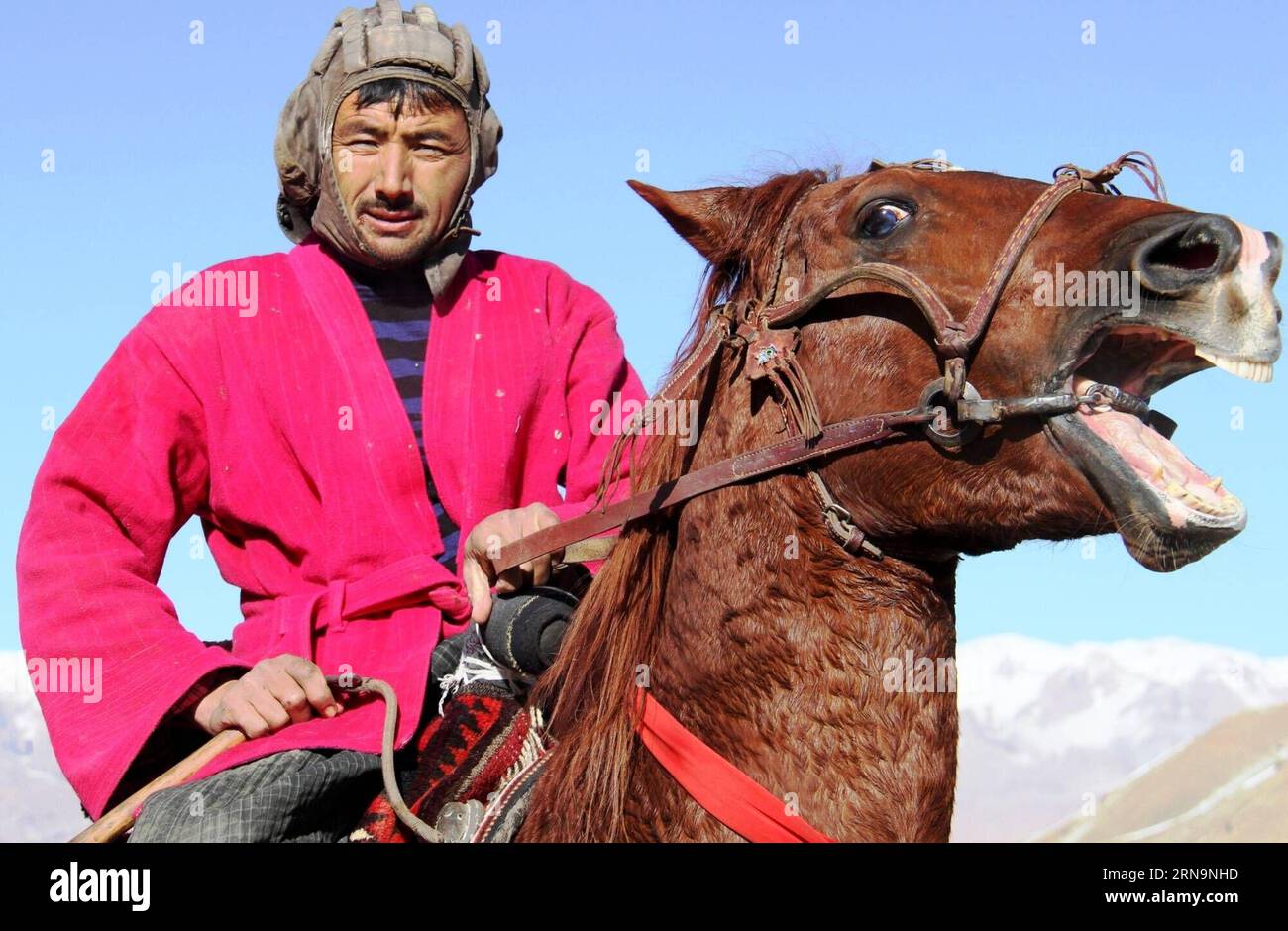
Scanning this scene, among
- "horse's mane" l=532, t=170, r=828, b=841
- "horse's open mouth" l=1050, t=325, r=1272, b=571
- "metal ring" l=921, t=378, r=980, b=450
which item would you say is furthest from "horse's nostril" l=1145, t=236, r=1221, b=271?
"horse's mane" l=532, t=170, r=828, b=841

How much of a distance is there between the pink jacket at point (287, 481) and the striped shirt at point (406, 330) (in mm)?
46

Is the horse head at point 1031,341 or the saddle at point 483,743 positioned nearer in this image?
the horse head at point 1031,341

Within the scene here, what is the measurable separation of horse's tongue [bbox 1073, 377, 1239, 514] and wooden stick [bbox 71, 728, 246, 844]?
81.6 inches

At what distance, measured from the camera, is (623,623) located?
346 cm

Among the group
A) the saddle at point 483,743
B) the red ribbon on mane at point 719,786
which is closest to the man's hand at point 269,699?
the saddle at point 483,743

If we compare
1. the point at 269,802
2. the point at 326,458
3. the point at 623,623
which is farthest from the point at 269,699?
the point at 623,623

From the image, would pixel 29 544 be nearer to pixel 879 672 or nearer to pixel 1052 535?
pixel 879 672

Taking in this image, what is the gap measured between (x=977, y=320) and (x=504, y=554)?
131 centimetres

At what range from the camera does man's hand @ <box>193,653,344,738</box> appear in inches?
142

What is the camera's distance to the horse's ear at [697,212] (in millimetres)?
3531

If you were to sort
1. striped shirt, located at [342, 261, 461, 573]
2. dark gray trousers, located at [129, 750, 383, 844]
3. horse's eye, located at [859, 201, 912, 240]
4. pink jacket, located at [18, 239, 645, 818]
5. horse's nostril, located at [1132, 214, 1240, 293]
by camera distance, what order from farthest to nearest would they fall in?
striped shirt, located at [342, 261, 461, 573], pink jacket, located at [18, 239, 645, 818], dark gray trousers, located at [129, 750, 383, 844], horse's eye, located at [859, 201, 912, 240], horse's nostril, located at [1132, 214, 1240, 293]

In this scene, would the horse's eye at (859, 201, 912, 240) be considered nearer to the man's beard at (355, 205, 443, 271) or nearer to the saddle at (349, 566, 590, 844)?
the saddle at (349, 566, 590, 844)

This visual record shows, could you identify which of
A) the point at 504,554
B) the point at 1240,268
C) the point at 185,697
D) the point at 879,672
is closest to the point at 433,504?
the point at 504,554

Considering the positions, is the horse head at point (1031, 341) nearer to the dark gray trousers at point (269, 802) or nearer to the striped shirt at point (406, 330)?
the striped shirt at point (406, 330)
